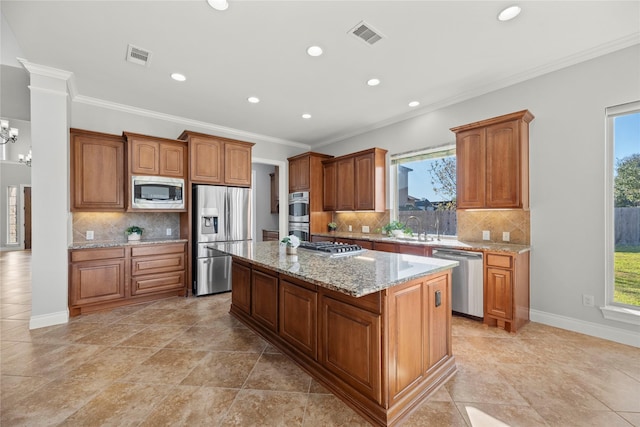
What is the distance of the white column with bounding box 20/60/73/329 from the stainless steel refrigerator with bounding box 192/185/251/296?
4.86 ft

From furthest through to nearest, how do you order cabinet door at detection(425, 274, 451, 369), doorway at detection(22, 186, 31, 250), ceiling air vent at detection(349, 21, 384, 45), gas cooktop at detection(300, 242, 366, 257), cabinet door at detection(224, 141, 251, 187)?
doorway at detection(22, 186, 31, 250) → cabinet door at detection(224, 141, 251, 187) → gas cooktop at detection(300, 242, 366, 257) → ceiling air vent at detection(349, 21, 384, 45) → cabinet door at detection(425, 274, 451, 369)

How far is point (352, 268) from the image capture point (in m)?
1.89

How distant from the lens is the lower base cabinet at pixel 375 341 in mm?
1588

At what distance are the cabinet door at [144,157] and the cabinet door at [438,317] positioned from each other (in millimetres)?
4034

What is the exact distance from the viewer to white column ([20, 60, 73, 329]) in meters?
2.99

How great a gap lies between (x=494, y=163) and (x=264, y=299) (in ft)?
9.84

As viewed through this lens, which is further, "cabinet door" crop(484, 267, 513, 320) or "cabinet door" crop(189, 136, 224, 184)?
"cabinet door" crop(189, 136, 224, 184)

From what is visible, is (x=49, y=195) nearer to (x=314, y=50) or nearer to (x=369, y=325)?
(x=314, y=50)

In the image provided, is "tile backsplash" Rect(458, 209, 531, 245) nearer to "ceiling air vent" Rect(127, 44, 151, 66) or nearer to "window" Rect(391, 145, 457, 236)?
"window" Rect(391, 145, 457, 236)

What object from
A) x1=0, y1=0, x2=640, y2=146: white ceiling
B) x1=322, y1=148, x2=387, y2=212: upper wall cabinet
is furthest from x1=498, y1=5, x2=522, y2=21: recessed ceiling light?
x1=322, y1=148, x2=387, y2=212: upper wall cabinet

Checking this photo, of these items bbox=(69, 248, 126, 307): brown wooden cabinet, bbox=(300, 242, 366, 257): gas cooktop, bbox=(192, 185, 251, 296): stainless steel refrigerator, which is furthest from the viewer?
bbox=(192, 185, 251, 296): stainless steel refrigerator

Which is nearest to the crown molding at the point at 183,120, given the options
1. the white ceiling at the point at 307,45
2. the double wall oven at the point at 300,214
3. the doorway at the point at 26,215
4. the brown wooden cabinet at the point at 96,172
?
the white ceiling at the point at 307,45

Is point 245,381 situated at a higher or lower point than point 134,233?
lower

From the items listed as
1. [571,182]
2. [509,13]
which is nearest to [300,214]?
[571,182]
